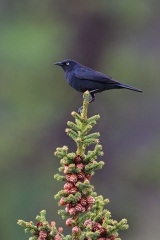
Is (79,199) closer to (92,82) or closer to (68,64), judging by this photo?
(92,82)

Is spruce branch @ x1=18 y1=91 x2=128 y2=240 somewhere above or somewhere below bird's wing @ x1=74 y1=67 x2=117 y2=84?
below

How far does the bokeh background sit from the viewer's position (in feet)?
71.8

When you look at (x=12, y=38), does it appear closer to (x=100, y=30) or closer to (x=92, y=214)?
(x=100, y=30)

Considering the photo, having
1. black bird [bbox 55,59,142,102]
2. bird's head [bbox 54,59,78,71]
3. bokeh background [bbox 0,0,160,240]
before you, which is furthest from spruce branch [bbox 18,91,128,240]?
bokeh background [bbox 0,0,160,240]

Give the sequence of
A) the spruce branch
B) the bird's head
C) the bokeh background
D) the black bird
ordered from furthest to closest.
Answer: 1. the bokeh background
2. the bird's head
3. the black bird
4. the spruce branch

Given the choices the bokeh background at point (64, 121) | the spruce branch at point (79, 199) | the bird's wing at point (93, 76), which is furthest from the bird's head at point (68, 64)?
the bokeh background at point (64, 121)

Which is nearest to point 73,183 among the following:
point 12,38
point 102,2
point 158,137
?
point 158,137

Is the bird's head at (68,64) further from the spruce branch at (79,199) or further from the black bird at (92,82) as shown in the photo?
the spruce branch at (79,199)

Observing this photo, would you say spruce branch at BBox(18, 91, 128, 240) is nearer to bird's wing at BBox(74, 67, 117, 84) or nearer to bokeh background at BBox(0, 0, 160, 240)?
bird's wing at BBox(74, 67, 117, 84)

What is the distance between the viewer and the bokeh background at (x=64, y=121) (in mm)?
21891

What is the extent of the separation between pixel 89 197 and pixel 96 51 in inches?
978

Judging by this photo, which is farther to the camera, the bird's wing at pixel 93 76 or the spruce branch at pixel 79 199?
the bird's wing at pixel 93 76

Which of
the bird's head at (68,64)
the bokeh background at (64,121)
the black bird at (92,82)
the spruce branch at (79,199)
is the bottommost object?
Result: the spruce branch at (79,199)

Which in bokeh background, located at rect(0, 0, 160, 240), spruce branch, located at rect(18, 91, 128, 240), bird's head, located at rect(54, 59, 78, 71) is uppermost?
bokeh background, located at rect(0, 0, 160, 240)
